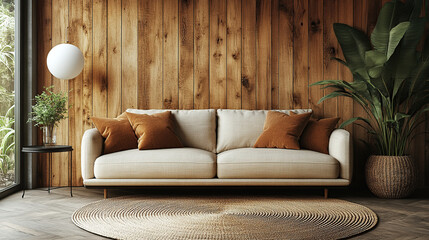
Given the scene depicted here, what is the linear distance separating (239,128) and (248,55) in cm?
83

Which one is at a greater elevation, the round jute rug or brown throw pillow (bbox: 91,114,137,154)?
brown throw pillow (bbox: 91,114,137,154)

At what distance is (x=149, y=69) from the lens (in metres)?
3.86

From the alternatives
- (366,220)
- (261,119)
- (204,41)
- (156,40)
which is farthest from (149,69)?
(366,220)

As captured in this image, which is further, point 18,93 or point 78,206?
point 18,93

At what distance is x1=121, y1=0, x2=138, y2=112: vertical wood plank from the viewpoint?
3850mm

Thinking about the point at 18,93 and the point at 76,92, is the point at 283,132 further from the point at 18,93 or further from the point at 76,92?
the point at 18,93

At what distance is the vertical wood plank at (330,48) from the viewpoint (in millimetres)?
3844

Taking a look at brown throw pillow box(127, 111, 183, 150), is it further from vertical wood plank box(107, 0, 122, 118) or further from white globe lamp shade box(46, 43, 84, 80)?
white globe lamp shade box(46, 43, 84, 80)

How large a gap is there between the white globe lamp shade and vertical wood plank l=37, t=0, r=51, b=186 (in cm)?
30

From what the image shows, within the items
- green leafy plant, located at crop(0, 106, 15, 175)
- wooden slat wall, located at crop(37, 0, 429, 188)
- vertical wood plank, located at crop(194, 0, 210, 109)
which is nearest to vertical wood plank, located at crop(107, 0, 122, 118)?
wooden slat wall, located at crop(37, 0, 429, 188)

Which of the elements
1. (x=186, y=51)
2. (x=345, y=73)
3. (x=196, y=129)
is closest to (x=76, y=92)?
(x=186, y=51)

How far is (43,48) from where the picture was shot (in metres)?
3.81

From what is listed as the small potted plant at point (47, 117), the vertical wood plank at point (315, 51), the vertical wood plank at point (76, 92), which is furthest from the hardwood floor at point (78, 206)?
the vertical wood plank at point (315, 51)

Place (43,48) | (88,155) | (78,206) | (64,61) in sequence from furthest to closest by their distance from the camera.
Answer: (43,48), (64,61), (88,155), (78,206)
